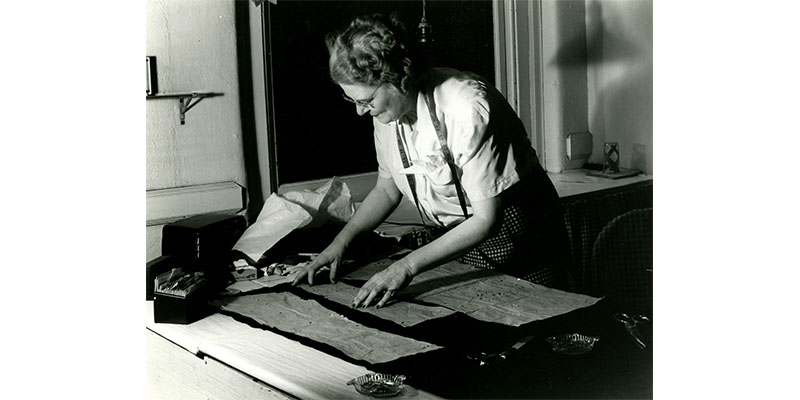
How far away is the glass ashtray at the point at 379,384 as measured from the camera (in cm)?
118

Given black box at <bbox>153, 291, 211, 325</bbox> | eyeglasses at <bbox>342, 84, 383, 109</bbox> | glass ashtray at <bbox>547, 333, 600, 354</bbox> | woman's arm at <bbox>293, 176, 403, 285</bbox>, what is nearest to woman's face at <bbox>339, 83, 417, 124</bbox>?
eyeglasses at <bbox>342, 84, 383, 109</bbox>

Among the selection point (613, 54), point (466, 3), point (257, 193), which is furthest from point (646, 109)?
point (257, 193)

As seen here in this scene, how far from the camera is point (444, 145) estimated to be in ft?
5.78

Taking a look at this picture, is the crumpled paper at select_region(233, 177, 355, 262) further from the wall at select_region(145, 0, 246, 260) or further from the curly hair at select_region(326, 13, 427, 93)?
the curly hair at select_region(326, 13, 427, 93)

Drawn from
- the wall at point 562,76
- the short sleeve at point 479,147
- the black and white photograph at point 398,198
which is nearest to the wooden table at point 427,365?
the black and white photograph at point 398,198

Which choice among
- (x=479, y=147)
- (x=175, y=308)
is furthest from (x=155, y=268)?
(x=479, y=147)

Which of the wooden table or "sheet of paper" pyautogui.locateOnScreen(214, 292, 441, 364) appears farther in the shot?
"sheet of paper" pyautogui.locateOnScreen(214, 292, 441, 364)

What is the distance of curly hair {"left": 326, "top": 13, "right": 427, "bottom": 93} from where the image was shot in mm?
1659

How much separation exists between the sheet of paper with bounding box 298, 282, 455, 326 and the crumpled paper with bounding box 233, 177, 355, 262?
0.24 m

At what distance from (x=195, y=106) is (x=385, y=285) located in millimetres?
601
